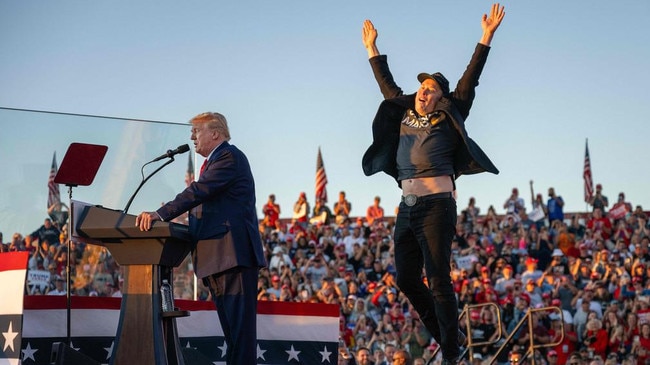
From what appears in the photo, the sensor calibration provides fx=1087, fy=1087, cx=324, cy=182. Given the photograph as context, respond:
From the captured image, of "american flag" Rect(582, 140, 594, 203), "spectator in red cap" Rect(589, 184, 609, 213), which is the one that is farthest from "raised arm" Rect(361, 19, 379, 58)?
"american flag" Rect(582, 140, 594, 203)

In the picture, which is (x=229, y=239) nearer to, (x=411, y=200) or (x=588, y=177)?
(x=411, y=200)

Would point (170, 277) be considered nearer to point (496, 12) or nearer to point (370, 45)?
point (370, 45)

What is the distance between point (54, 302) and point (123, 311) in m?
1.47

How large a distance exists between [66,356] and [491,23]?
3530 millimetres

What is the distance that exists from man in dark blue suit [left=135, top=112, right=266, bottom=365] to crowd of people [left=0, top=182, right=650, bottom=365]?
2531 mm

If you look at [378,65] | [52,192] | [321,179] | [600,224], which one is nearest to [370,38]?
[378,65]

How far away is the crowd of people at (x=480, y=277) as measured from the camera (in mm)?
9672

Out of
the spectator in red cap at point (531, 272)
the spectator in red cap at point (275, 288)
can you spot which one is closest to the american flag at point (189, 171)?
the spectator in red cap at point (275, 288)

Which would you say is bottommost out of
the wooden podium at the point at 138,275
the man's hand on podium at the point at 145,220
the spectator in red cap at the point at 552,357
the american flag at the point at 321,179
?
the spectator in red cap at the point at 552,357

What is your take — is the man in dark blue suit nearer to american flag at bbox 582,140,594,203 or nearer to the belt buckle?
the belt buckle

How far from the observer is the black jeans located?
23.5 ft

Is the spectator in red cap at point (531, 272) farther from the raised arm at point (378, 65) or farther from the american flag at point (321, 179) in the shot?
the american flag at point (321, 179)

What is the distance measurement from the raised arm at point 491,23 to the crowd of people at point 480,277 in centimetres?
373

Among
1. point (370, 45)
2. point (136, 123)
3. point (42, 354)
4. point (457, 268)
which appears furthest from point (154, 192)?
point (457, 268)
